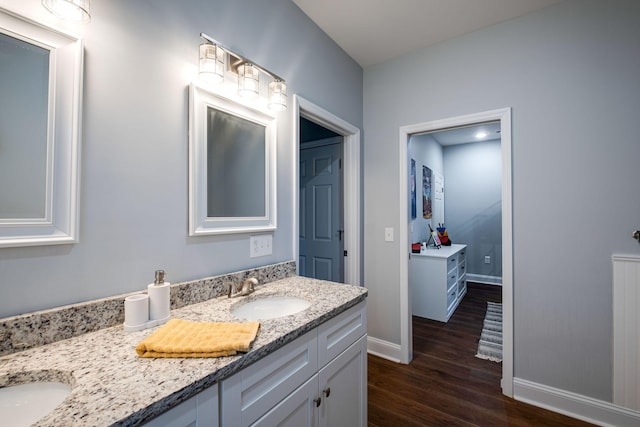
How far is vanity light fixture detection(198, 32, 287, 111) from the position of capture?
3.89ft

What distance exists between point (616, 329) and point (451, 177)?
13.1ft

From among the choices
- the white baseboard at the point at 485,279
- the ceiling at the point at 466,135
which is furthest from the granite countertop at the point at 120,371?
the white baseboard at the point at 485,279

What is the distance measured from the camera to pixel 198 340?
793 mm

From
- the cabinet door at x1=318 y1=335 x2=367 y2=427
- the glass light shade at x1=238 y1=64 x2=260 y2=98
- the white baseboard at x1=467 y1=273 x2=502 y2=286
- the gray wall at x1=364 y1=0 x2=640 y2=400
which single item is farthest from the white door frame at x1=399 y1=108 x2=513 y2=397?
the white baseboard at x1=467 y1=273 x2=502 y2=286

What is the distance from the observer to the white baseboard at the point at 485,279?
4.71 m

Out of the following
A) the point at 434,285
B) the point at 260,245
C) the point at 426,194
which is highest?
the point at 426,194

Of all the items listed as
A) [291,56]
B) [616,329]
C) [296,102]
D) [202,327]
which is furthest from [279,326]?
[616,329]

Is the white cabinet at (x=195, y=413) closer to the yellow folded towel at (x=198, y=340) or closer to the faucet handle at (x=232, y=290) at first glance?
the yellow folded towel at (x=198, y=340)

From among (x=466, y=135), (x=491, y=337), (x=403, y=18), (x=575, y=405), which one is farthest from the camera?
(x=466, y=135)

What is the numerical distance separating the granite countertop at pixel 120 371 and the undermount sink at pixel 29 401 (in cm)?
2

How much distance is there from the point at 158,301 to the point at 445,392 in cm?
195

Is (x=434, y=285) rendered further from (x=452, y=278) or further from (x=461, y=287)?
(x=461, y=287)

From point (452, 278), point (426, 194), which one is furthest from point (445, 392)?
point (426, 194)

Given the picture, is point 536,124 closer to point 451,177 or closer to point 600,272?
point 600,272
